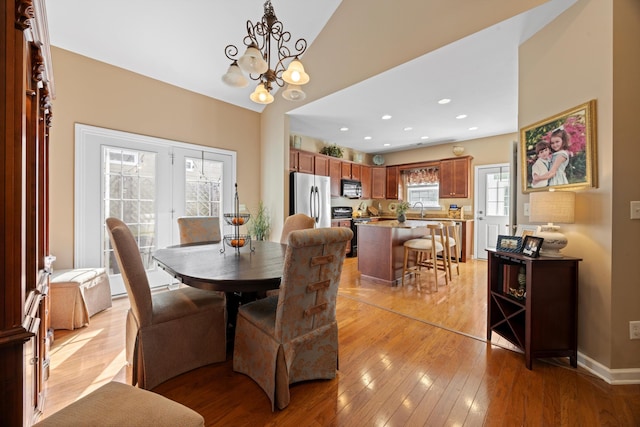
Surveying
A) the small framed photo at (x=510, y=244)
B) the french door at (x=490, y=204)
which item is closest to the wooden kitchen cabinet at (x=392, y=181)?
the french door at (x=490, y=204)

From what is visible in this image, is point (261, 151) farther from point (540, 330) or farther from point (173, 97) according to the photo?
point (540, 330)

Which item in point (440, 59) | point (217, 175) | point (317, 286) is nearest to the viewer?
point (317, 286)

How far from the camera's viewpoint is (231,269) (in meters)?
1.68

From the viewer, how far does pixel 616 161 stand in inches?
68.6

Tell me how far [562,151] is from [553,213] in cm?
54

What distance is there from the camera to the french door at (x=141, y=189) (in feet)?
9.99

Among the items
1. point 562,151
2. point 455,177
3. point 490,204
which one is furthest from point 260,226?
point 490,204

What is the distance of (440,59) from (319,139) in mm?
3573

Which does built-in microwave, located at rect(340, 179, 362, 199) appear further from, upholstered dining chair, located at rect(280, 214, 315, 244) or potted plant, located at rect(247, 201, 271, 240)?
upholstered dining chair, located at rect(280, 214, 315, 244)

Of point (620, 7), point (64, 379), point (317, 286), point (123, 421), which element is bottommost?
point (64, 379)

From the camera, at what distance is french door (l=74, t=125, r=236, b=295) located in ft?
9.99

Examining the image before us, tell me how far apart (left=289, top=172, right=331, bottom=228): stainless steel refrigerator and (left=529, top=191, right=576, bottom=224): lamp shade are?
3312 mm

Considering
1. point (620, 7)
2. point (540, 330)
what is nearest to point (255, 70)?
point (620, 7)

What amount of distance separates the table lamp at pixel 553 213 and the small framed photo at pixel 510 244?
13 cm
